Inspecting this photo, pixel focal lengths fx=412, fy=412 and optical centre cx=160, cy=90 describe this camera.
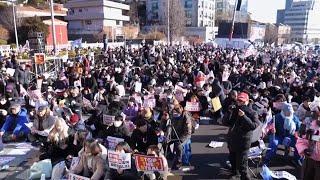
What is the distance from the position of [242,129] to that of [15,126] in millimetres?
6837

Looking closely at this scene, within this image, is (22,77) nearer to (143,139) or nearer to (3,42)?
(143,139)

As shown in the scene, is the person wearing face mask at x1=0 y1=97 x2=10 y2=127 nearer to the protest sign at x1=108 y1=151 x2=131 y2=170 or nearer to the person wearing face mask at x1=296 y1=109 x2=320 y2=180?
the protest sign at x1=108 y1=151 x2=131 y2=170

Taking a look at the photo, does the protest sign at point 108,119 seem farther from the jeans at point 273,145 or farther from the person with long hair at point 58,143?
the jeans at point 273,145

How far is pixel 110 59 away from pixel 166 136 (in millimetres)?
19123

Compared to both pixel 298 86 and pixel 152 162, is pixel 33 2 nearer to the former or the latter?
pixel 298 86

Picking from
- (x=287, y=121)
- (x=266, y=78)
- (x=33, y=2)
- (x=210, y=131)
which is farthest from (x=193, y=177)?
(x=33, y=2)

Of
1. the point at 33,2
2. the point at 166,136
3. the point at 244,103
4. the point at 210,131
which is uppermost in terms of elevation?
the point at 33,2

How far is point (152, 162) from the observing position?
22.5ft

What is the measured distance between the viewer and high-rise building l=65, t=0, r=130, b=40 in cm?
6800

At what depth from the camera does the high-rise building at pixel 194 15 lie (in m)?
90.2

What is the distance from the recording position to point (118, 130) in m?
9.09

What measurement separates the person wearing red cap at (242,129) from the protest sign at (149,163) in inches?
72.1

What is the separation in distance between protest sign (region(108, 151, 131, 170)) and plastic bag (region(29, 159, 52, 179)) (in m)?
1.83

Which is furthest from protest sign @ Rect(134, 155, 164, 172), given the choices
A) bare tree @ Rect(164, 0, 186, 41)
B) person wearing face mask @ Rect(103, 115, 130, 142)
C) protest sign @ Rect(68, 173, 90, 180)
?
bare tree @ Rect(164, 0, 186, 41)
